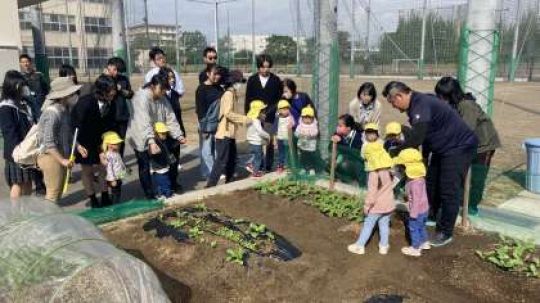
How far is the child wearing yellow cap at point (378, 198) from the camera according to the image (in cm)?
407

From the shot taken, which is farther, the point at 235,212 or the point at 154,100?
the point at 154,100

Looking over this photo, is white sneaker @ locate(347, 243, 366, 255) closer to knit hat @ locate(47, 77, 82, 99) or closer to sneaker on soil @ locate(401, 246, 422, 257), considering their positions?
sneaker on soil @ locate(401, 246, 422, 257)

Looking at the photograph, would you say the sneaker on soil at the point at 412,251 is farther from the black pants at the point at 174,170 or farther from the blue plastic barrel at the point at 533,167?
the black pants at the point at 174,170

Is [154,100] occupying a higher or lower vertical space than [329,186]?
higher

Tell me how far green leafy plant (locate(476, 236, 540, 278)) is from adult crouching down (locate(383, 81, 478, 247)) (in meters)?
0.42

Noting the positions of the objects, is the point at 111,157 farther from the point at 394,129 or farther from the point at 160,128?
the point at 394,129

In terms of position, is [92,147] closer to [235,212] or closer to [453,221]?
[235,212]

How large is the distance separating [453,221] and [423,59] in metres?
24.7

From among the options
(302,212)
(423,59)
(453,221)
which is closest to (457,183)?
(453,221)

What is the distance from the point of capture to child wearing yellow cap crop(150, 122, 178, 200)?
557 cm

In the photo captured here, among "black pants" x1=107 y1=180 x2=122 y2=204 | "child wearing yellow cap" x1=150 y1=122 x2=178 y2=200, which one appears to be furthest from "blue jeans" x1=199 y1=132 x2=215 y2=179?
"black pants" x1=107 y1=180 x2=122 y2=204

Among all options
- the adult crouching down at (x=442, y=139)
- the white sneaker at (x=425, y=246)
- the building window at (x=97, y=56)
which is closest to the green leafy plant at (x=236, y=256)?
the white sneaker at (x=425, y=246)

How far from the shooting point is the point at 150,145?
5.40 meters

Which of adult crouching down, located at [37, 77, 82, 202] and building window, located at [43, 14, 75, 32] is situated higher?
building window, located at [43, 14, 75, 32]
